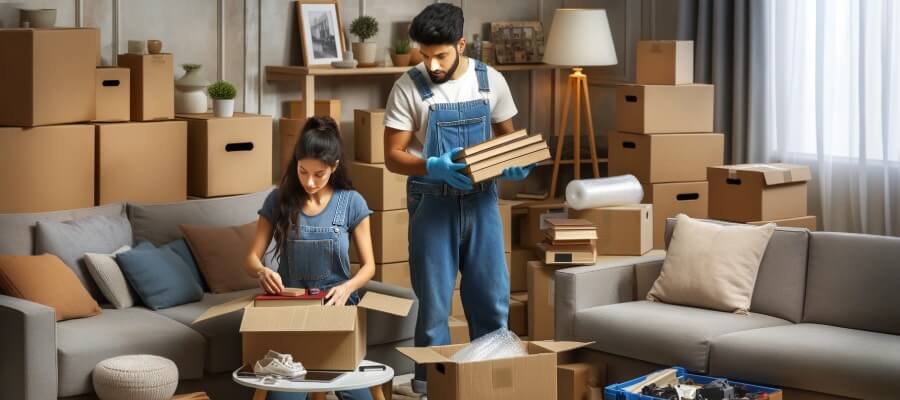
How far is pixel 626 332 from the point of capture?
14.3 ft

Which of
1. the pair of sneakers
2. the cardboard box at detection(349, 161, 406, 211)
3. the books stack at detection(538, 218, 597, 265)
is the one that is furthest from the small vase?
the pair of sneakers

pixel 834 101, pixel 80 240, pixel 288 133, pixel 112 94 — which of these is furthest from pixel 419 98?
pixel 834 101

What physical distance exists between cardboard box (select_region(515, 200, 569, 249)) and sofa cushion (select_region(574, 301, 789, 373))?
5.66 ft

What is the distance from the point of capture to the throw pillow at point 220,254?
15.6 feet

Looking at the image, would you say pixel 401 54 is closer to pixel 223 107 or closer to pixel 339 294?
pixel 223 107

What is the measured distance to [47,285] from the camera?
13.8 feet

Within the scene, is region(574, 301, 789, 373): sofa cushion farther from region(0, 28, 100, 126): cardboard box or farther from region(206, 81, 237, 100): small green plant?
region(0, 28, 100, 126): cardboard box

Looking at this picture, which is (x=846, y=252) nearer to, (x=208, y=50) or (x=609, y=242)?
(x=609, y=242)

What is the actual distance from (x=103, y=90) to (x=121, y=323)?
1122 millimetres

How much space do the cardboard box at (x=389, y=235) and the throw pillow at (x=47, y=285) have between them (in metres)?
1.59

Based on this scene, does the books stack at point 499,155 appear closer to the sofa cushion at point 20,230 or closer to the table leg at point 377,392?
the table leg at point 377,392

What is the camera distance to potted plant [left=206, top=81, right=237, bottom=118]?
5238mm

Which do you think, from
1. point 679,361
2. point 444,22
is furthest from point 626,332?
point 444,22

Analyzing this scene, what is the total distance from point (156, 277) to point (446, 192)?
3.91 ft
